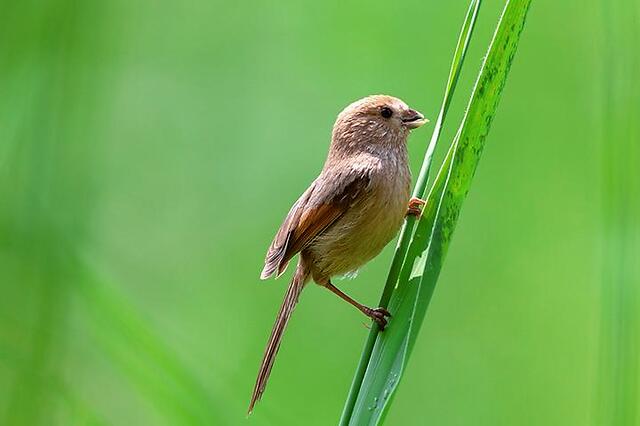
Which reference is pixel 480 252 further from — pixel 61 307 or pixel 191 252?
pixel 61 307

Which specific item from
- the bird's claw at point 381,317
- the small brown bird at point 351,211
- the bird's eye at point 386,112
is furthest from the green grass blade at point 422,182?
the bird's eye at point 386,112

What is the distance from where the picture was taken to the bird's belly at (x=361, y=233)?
3.26m

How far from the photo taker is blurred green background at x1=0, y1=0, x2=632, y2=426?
4.18m

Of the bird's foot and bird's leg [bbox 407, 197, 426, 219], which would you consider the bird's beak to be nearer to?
bird's leg [bbox 407, 197, 426, 219]

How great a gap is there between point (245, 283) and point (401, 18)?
162 centimetres

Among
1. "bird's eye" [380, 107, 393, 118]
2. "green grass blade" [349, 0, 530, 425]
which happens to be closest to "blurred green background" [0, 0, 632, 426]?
"bird's eye" [380, 107, 393, 118]

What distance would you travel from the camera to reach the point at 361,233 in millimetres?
3334

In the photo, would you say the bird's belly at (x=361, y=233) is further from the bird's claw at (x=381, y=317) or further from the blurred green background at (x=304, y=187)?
the bird's claw at (x=381, y=317)

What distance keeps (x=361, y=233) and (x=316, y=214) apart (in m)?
0.17

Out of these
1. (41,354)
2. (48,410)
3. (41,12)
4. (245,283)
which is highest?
(41,12)

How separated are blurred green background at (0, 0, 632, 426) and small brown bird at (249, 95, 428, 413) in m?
0.51

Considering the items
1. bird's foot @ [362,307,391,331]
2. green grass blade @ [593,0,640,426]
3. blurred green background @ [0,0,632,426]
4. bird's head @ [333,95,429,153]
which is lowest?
blurred green background @ [0,0,632,426]

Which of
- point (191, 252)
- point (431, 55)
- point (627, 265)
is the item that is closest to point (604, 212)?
point (627, 265)

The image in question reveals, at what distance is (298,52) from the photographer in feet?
17.8
